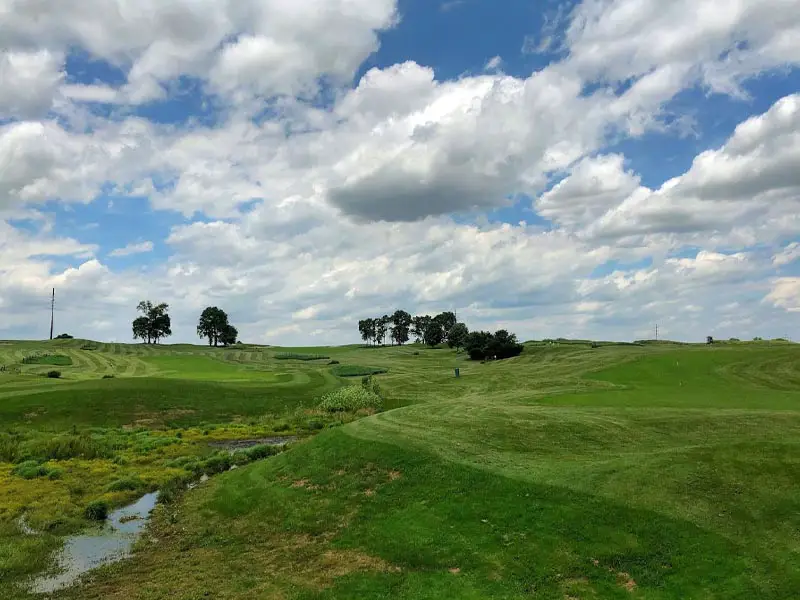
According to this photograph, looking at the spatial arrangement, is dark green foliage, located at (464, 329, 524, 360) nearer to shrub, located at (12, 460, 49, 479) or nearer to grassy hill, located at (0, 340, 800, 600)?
grassy hill, located at (0, 340, 800, 600)

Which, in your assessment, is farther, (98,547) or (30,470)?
(30,470)

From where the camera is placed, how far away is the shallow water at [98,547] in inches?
912

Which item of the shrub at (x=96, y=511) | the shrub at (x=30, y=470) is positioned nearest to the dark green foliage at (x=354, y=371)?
the shrub at (x=30, y=470)

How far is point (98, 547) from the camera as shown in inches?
1076

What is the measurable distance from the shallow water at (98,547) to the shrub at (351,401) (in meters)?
40.1

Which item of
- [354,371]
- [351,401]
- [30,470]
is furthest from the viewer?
[354,371]

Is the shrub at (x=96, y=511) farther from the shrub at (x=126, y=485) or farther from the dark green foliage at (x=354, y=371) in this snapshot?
the dark green foliage at (x=354, y=371)

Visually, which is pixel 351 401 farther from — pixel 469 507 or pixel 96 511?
pixel 469 507

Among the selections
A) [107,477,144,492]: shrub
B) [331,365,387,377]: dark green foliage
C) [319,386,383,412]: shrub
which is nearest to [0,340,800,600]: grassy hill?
[107,477,144,492]: shrub

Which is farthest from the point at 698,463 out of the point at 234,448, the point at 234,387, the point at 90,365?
the point at 90,365

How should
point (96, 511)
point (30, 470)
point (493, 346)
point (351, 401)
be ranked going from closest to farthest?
point (96, 511)
point (30, 470)
point (351, 401)
point (493, 346)

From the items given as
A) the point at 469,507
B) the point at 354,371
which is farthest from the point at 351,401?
the point at 469,507

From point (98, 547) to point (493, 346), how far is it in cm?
13069

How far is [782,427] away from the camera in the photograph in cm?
3466
